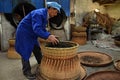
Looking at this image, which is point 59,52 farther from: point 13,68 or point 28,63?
point 13,68

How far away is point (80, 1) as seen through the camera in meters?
6.23

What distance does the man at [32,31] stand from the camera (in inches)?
96.8

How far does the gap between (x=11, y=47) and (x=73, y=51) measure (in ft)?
6.04

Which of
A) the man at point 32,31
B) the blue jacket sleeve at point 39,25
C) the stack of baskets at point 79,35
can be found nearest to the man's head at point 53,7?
the man at point 32,31

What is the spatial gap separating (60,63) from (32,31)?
2.21 feet

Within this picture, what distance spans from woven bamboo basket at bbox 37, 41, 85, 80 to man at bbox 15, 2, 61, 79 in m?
0.19

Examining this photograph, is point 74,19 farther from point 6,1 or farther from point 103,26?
point 6,1

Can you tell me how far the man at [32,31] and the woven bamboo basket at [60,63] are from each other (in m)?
0.19

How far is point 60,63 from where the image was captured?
2545 millimetres

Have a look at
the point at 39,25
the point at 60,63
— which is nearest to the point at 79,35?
the point at 60,63

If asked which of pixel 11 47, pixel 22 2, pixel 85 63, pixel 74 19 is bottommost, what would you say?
pixel 85 63

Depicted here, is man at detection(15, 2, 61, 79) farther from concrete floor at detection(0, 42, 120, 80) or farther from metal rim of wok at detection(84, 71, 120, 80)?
metal rim of wok at detection(84, 71, 120, 80)

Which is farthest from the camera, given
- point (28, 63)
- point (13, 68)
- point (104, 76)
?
point (13, 68)

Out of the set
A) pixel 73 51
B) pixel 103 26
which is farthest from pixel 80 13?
pixel 73 51
